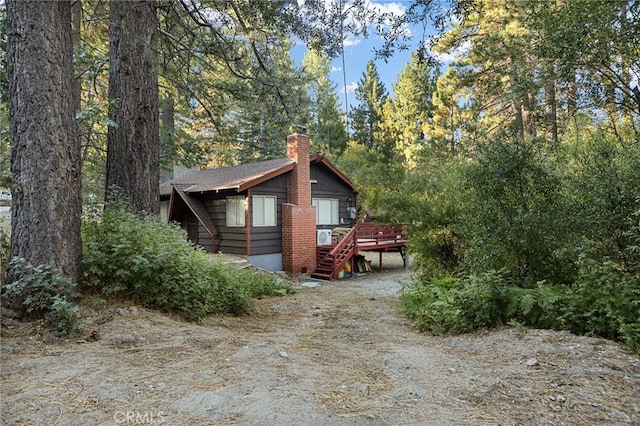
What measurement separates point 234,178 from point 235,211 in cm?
114

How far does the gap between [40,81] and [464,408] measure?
4229mm

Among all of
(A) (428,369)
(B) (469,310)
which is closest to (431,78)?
(B) (469,310)

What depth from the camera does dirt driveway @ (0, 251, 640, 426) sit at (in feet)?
6.79

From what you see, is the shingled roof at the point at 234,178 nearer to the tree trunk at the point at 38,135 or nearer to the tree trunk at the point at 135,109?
the tree trunk at the point at 135,109

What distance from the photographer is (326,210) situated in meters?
15.5

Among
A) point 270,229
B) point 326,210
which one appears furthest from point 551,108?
point 326,210

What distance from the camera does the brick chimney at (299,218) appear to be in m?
13.2

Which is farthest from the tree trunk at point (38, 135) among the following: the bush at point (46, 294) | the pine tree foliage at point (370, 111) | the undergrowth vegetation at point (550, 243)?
the pine tree foliage at point (370, 111)

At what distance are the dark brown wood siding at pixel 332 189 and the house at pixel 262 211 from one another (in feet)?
0.78

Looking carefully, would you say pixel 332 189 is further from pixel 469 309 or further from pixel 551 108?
pixel 469 309

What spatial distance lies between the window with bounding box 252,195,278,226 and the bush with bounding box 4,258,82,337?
9249 millimetres

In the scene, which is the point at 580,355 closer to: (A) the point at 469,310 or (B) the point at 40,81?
(A) the point at 469,310

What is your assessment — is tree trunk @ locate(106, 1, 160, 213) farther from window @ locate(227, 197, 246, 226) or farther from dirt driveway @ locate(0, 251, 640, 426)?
window @ locate(227, 197, 246, 226)

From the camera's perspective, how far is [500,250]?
16.3 ft
